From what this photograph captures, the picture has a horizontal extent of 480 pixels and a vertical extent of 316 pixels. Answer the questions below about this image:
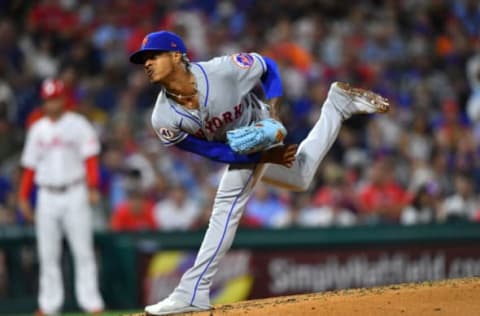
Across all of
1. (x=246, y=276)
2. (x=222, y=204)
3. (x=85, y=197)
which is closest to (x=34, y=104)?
(x=85, y=197)

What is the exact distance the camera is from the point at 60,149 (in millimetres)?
11234

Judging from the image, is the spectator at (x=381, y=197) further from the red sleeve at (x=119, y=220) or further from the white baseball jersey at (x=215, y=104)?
the white baseball jersey at (x=215, y=104)

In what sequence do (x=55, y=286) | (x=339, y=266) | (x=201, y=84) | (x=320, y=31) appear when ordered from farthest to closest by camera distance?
(x=320, y=31), (x=339, y=266), (x=55, y=286), (x=201, y=84)

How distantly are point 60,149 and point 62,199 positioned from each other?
19.8 inches

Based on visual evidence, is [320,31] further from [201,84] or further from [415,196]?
[201,84]

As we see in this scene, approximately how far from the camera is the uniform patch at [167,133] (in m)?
6.91

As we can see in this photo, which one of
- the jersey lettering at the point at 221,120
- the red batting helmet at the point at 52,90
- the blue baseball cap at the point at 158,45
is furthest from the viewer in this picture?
the red batting helmet at the point at 52,90

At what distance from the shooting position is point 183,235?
38.5ft

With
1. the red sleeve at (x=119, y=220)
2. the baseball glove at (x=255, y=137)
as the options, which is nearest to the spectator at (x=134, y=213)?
the red sleeve at (x=119, y=220)

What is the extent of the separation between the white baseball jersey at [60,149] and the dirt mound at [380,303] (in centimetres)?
410

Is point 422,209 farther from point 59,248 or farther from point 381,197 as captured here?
point 59,248

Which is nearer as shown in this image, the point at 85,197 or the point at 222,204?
the point at 222,204

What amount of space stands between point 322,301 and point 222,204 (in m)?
0.89

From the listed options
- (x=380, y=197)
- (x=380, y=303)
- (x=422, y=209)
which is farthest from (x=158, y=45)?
(x=380, y=197)
